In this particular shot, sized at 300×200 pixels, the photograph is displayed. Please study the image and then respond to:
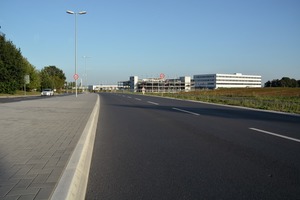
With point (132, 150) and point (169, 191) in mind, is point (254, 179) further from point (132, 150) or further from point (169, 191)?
point (132, 150)

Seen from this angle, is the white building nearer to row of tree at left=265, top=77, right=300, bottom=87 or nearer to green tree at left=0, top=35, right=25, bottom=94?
row of tree at left=265, top=77, right=300, bottom=87

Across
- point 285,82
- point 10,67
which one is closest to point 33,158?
point 10,67

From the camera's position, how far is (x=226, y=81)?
17025 cm

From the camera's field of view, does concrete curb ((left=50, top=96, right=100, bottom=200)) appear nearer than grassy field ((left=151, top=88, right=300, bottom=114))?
Yes

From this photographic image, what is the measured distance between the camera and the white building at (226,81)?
547 feet

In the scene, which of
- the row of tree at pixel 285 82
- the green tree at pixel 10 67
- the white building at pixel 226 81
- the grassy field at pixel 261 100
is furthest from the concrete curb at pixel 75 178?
the white building at pixel 226 81

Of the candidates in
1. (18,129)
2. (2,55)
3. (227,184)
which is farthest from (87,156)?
(2,55)

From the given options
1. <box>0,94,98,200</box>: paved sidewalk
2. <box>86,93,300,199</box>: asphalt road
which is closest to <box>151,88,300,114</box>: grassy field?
<box>86,93,300,199</box>: asphalt road

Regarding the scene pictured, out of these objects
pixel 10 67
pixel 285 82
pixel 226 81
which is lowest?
pixel 285 82

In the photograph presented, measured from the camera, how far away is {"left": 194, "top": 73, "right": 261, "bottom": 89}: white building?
167m

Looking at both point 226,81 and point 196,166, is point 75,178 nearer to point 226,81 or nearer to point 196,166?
point 196,166

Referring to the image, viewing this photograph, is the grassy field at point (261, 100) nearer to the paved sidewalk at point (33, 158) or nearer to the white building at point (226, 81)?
the paved sidewalk at point (33, 158)

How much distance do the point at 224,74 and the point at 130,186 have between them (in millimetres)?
171340

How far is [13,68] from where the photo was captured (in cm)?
5775
